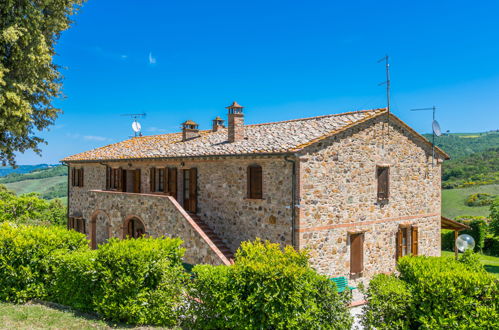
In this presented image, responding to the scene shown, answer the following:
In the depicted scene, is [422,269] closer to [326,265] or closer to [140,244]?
[326,265]

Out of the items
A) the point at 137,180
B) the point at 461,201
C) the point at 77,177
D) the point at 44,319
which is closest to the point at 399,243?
the point at 137,180

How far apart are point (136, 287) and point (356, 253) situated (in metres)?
9.35

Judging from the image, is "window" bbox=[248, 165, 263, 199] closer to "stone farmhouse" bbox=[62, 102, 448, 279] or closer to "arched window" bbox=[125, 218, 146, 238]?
"stone farmhouse" bbox=[62, 102, 448, 279]

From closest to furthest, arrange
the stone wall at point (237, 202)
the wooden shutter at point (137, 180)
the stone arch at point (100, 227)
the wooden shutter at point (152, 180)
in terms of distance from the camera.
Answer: the stone wall at point (237, 202), the stone arch at point (100, 227), the wooden shutter at point (152, 180), the wooden shutter at point (137, 180)

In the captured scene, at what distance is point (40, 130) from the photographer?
17.4m

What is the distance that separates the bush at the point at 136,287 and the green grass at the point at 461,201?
149ft

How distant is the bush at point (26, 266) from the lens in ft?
34.6

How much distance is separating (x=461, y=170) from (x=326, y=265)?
66808mm

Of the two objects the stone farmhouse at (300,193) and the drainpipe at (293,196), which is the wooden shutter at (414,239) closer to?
the stone farmhouse at (300,193)

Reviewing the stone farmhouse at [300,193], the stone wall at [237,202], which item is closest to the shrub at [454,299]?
the stone farmhouse at [300,193]

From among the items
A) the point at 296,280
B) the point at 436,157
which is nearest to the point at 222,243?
the point at 296,280

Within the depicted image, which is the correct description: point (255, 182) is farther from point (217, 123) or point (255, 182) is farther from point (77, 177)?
point (77, 177)

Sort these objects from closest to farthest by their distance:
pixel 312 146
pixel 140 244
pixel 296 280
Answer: pixel 296 280, pixel 140 244, pixel 312 146

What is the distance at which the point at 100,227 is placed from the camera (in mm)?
21172
